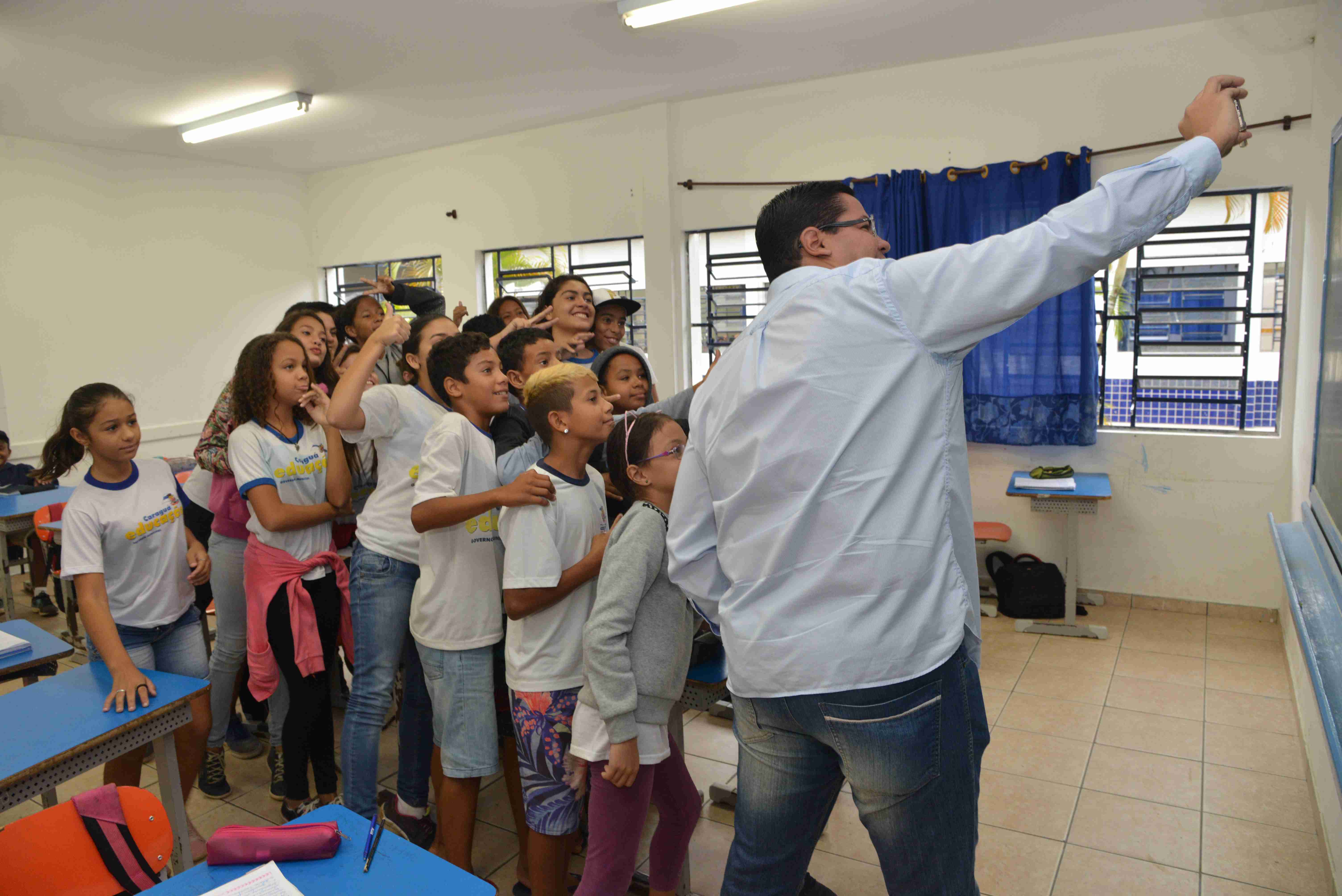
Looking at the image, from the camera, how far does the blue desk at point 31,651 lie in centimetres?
213

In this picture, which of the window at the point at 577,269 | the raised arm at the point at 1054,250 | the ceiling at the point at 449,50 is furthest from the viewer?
the window at the point at 577,269

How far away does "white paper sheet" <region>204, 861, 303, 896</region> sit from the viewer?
108 centimetres

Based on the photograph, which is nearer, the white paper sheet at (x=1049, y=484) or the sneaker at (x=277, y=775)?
the sneaker at (x=277, y=775)

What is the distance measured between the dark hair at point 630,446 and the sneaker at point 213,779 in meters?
1.95

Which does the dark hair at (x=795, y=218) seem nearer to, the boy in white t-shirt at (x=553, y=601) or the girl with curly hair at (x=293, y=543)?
the boy in white t-shirt at (x=553, y=601)

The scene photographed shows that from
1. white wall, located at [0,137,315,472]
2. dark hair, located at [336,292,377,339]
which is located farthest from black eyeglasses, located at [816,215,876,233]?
white wall, located at [0,137,315,472]

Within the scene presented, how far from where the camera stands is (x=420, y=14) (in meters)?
3.98

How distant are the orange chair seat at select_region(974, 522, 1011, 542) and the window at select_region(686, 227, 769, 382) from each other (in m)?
2.01

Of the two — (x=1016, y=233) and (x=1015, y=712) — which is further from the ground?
(x=1016, y=233)

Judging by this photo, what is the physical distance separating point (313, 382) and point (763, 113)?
11.7 ft

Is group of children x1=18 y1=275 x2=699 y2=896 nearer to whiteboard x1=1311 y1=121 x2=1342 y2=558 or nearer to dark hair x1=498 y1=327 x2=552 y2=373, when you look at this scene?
dark hair x1=498 y1=327 x2=552 y2=373

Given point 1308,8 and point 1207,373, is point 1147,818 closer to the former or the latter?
point 1207,373

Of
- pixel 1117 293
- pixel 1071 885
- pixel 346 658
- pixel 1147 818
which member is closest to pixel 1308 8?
pixel 1117 293

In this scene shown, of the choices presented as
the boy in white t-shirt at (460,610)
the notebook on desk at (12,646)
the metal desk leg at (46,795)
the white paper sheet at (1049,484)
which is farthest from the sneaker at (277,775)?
the white paper sheet at (1049,484)
